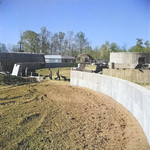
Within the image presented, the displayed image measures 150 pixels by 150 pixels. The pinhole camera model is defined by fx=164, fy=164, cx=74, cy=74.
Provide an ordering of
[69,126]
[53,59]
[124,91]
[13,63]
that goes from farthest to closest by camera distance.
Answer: [53,59], [13,63], [124,91], [69,126]

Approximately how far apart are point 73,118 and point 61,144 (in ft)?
6.55

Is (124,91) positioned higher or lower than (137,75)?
lower

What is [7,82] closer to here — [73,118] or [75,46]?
[73,118]

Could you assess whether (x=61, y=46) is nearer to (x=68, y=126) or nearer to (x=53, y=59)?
(x=53, y=59)

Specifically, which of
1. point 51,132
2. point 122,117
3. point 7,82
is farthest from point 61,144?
point 7,82

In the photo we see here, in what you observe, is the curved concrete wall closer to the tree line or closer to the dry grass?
the dry grass

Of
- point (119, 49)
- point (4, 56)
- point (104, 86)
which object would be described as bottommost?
point (104, 86)

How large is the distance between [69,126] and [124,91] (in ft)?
11.2

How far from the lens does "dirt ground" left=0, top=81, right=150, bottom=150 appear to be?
4645 mm

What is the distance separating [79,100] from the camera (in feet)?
31.1

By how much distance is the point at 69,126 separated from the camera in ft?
19.2

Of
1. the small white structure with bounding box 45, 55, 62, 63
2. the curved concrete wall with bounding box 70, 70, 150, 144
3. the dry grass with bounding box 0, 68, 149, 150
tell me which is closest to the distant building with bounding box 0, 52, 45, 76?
the curved concrete wall with bounding box 70, 70, 150, 144

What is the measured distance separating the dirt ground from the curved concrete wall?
0.98 feet

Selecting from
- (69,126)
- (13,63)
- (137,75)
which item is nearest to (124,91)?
(69,126)
